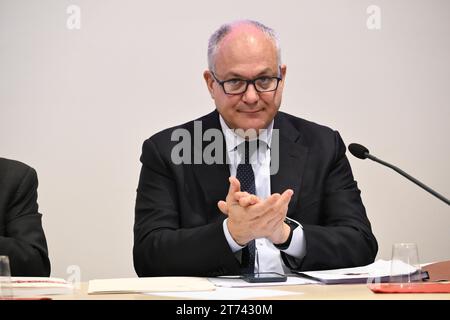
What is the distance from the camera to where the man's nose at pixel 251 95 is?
2822 mm

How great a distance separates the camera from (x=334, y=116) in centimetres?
377

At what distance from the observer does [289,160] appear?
2.97 meters

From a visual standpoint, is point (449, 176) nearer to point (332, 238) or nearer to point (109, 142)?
point (332, 238)

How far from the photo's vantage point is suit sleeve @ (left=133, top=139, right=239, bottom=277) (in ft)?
8.20

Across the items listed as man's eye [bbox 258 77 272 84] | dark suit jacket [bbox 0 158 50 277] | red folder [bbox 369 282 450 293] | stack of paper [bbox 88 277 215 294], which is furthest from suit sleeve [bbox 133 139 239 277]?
red folder [bbox 369 282 450 293]

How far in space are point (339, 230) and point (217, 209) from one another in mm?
487

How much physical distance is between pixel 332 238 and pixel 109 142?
1405mm

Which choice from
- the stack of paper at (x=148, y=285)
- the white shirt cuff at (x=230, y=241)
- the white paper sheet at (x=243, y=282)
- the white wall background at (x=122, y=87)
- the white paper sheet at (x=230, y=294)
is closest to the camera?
the white paper sheet at (x=230, y=294)

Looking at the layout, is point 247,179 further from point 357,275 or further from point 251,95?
point 357,275

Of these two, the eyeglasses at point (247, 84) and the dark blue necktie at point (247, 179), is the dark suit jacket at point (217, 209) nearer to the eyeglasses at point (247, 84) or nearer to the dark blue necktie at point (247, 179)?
the dark blue necktie at point (247, 179)

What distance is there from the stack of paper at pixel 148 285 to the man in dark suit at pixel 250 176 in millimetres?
393

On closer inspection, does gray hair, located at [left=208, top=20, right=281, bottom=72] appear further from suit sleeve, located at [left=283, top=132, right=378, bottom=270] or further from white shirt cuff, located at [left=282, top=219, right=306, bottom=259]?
white shirt cuff, located at [left=282, top=219, right=306, bottom=259]

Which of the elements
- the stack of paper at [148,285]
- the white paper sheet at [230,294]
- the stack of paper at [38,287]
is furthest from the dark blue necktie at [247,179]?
the stack of paper at [38,287]
